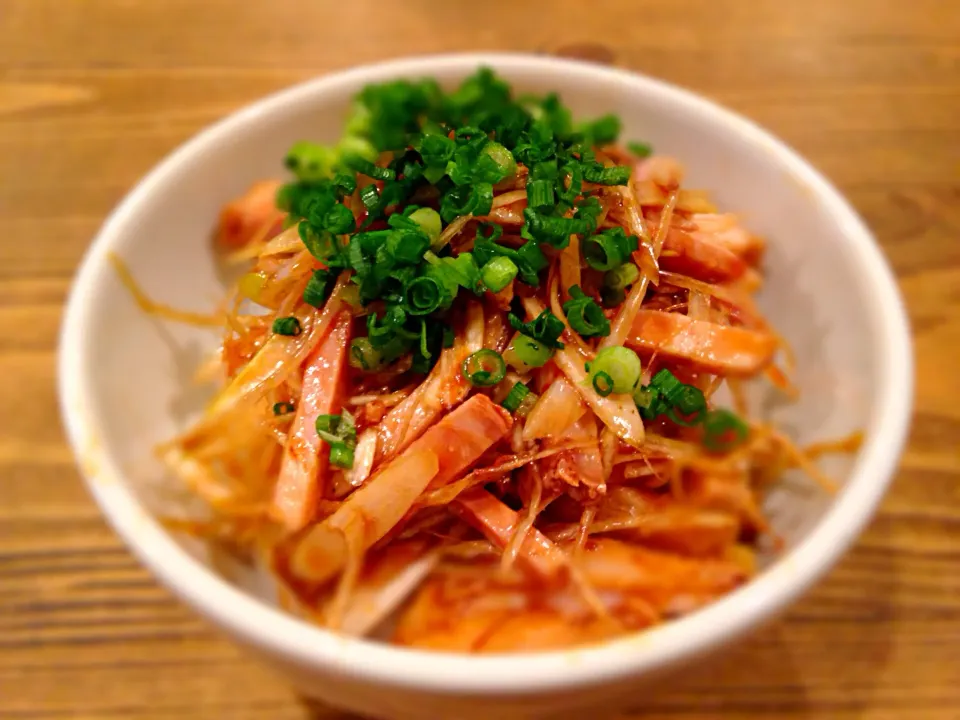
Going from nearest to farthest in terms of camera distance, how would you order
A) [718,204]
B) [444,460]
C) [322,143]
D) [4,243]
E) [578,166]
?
[444,460]
[578,166]
[718,204]
[322,143]
[4,243]

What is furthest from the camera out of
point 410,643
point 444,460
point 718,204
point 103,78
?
point 103,78

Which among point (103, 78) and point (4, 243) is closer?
point (4, 243)

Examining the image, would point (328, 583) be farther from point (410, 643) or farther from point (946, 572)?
point (946, 572)

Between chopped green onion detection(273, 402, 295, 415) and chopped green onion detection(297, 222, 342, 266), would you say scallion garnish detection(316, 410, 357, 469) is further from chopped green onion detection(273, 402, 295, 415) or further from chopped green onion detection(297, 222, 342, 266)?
chopped green onion detection(297, 222, 342, 266)

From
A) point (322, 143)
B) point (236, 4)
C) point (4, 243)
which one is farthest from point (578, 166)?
point (236, 4)

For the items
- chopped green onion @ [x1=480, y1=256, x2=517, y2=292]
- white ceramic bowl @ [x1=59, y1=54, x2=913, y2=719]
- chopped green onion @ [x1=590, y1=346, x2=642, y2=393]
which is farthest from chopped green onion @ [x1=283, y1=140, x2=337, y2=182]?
chopped green onion @ [x1=590, y1=346, x2=642, y2=393]

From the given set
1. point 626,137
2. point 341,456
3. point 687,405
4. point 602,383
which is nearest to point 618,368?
point 602,383

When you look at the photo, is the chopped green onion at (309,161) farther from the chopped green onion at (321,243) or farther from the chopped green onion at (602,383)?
the chopped green onion at (602,383)
